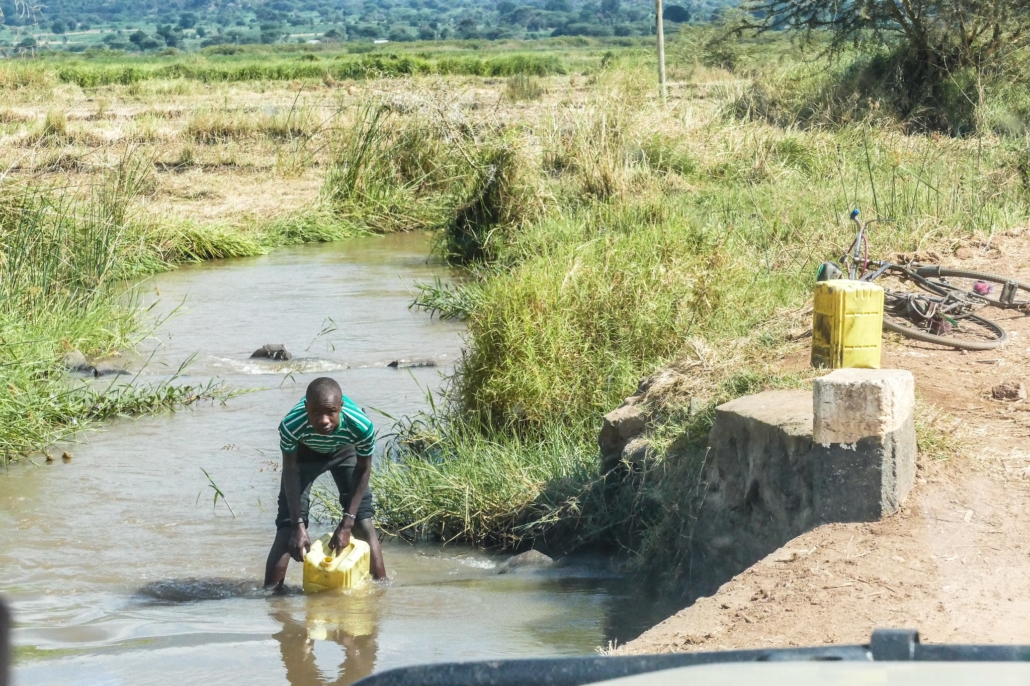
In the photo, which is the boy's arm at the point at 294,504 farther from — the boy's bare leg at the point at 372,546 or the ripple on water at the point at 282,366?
the ripple on water at the point at 282,366

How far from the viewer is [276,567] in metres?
5.46

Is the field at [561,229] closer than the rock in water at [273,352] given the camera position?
Yes

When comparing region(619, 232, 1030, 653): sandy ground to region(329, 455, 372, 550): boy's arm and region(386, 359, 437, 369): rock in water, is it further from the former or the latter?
region(386, 359, 437, 369): rock in water

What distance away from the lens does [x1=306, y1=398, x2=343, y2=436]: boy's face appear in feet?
16.5

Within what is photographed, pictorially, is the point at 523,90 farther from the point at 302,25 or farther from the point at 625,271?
the point at 302,25

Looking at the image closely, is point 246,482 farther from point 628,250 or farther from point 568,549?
point 628,250

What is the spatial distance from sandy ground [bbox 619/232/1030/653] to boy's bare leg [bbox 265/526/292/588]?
199cm

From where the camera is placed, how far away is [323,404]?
502cm

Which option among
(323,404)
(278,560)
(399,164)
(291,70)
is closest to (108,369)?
(278,560)

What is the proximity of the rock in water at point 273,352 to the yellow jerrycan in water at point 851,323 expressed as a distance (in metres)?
5.59

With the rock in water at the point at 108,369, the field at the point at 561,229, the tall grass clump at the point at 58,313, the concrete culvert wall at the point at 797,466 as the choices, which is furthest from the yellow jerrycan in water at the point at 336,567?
the rock in water at the point at 108,369

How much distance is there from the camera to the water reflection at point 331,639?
4.62 meters

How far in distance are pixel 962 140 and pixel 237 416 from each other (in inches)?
338

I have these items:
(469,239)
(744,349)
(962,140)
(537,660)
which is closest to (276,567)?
(744,349)
